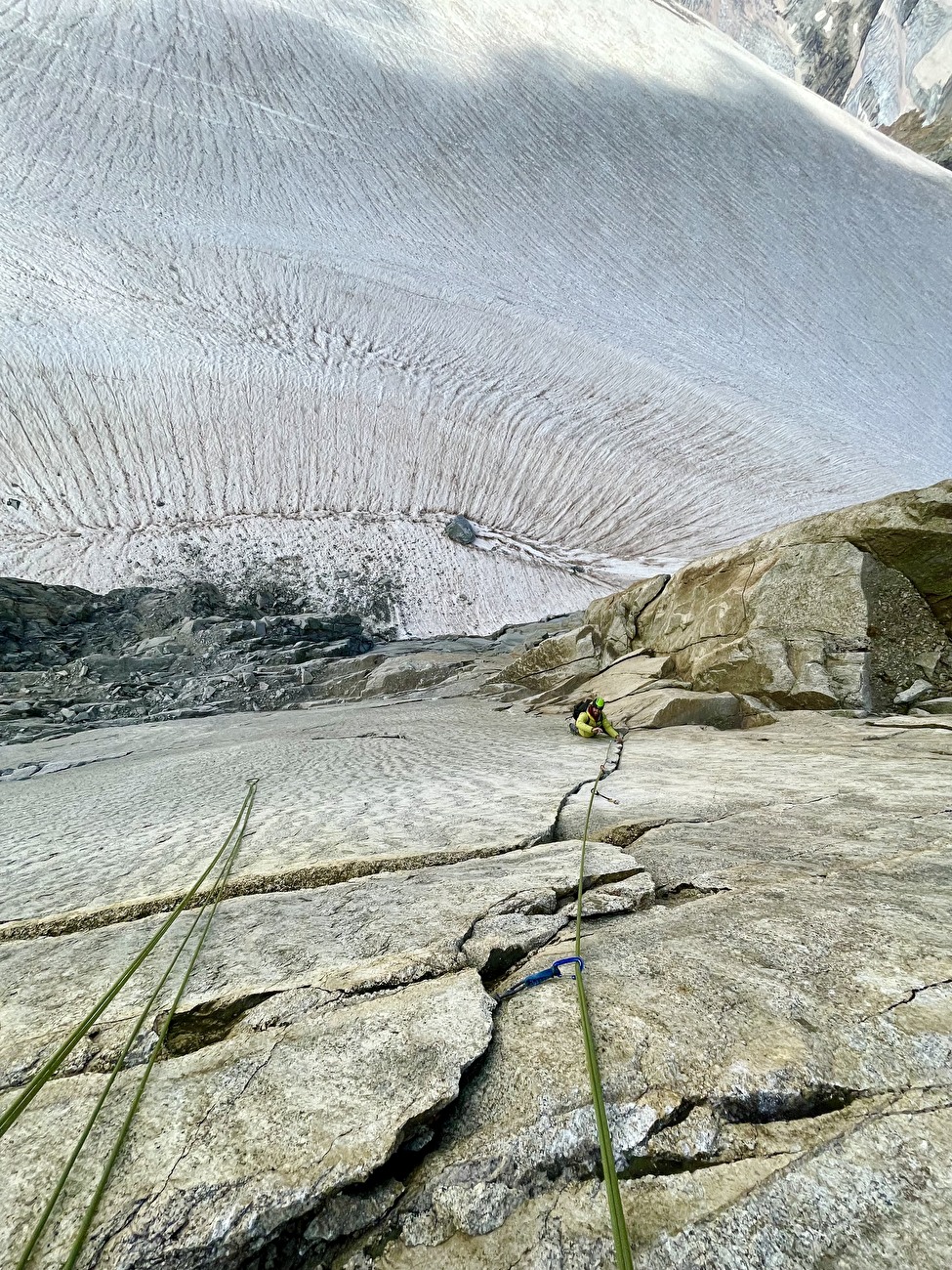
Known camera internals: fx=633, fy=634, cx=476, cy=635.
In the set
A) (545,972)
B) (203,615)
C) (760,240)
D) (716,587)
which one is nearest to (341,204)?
(760,240)

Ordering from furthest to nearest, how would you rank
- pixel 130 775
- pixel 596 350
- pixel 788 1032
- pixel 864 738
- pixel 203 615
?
pixel 596 350
pixel 203 615
pixel 130 775
pixel 864 738
pixel 788 1032

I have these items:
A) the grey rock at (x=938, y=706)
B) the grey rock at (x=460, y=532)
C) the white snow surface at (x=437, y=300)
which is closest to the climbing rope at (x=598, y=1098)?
the grey rock at (x=938, y=706)

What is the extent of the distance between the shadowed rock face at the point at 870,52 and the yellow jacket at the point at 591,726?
44005 millimetres

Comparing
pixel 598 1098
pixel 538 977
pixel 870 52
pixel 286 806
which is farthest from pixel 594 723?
pixel 870 52

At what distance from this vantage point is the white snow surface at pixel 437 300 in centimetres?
1192

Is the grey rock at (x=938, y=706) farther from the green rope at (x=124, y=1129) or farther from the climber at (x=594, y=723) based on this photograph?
the green rope at (x=124, y=1129)

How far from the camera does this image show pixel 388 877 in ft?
6.18

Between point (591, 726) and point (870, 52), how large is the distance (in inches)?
2185

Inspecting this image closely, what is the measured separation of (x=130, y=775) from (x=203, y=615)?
5965mm

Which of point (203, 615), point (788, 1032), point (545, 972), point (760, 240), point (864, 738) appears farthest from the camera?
point (760, 240)

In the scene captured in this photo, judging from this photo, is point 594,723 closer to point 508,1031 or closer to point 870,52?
point 508,1031

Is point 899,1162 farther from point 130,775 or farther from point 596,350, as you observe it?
point 596,350

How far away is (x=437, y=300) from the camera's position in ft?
53.1

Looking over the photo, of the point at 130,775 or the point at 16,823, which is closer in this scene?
the point at 16,823
